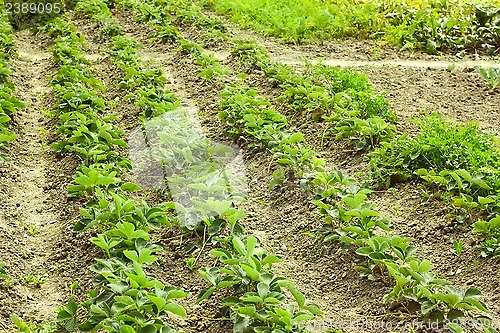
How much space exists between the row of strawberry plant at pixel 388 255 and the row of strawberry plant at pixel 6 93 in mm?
2585

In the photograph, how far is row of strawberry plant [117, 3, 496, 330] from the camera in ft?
12.6

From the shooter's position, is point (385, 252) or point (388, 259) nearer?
point (388, 259)

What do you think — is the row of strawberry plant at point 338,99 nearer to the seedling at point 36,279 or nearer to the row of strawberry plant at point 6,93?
the row of strawberry plant at point 6,93

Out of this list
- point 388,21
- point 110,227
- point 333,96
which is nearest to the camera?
point 110,227

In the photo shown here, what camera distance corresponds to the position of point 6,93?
7.02 meters

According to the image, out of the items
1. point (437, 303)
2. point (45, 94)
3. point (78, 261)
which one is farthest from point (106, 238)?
point (45, 94)

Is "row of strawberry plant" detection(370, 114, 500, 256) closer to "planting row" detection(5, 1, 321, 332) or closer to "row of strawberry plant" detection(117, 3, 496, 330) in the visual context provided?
"row of strawberry plant" detection(117, 3, 496, 330)

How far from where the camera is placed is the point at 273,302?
12.4ft

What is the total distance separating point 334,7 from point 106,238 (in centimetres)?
733

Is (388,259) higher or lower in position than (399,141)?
higher

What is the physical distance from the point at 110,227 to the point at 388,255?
1.82 meters

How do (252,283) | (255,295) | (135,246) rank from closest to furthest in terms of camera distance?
(255,295)
(252,283)
(135,246)

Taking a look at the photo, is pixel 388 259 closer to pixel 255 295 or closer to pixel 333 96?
pixel 255 295

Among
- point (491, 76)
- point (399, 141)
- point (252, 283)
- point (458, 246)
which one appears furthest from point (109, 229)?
point (491, 76)
